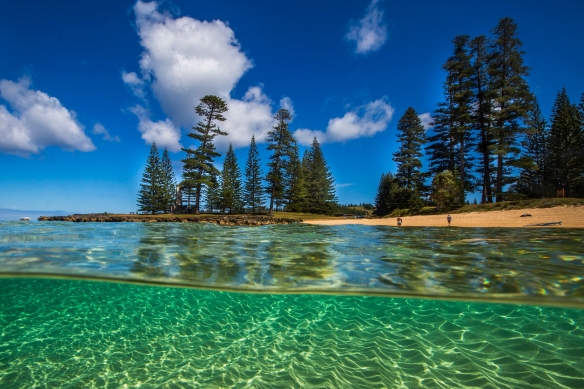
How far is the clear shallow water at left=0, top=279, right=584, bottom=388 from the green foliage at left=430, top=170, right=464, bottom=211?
25389 mm

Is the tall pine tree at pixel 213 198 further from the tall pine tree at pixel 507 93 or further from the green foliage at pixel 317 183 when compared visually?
the tall pine tree at pixel 507 93

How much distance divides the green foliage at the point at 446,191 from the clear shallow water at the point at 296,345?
25389mm

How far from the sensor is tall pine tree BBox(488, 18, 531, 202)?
28234 mm

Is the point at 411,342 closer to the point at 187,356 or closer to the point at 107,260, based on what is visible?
the point at 187,356

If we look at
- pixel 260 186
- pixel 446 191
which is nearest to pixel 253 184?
pixel 260 186

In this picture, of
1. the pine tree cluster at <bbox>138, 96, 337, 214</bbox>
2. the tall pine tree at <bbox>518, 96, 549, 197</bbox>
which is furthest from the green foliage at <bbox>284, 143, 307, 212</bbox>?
the tall pine tree at <bbox>518, 96, 549, 197</bbox>

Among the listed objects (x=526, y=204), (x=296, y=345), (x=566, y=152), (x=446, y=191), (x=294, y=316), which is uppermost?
(x=566, y=152)

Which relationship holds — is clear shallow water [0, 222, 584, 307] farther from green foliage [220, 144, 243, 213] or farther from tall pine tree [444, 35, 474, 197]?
green foliage [220, 144, 243, 213]

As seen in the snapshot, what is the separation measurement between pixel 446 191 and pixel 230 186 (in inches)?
1510

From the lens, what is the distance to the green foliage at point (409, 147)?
4062 centimetres

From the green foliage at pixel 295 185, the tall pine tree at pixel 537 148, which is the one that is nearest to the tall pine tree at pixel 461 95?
the tall pine tree at pixel 537 148

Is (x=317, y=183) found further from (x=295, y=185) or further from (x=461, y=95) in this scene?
(x=461, y=95)

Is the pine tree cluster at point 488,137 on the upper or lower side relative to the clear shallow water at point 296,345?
upper

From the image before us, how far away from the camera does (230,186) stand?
54.6 m
